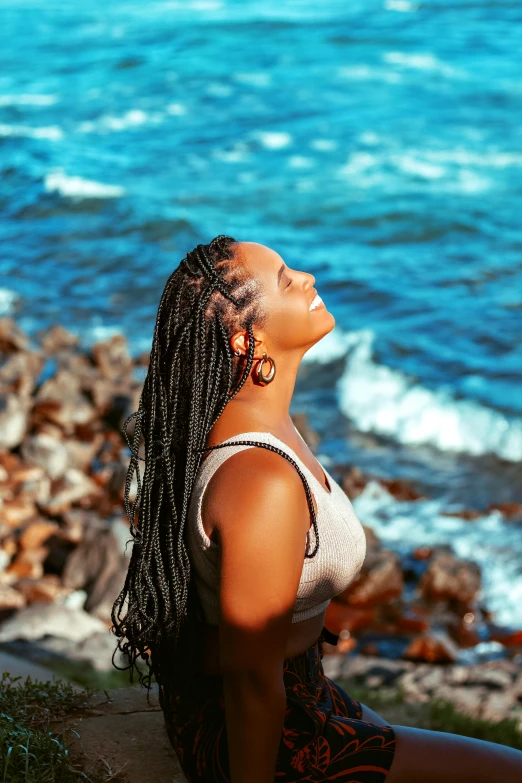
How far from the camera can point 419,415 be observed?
11.9 m

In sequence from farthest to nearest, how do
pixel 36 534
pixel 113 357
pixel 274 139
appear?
pixel 274 139 < pixel 113 357 < pixel 36 534

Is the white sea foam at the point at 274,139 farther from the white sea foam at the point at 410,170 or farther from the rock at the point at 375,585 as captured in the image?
the rock at the point at 375,585

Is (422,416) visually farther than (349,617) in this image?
Yes

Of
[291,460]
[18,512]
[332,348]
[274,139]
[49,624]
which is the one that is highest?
[291,460]

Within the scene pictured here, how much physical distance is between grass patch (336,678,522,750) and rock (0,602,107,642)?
1.85 m

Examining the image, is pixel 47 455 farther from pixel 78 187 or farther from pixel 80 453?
pixel 78 187

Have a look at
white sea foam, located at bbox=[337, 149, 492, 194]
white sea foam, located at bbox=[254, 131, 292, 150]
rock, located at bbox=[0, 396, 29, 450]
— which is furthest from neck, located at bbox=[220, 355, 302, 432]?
white sea foam, located at bbox=[254, 131, 292, 150]

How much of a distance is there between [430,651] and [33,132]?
2092 centimetres

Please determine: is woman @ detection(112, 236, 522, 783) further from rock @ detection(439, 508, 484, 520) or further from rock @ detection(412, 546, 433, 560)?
rock @ detection(439, 508, 484, 520)

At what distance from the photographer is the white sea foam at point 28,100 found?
28109 millimetres

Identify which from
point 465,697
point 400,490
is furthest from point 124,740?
point 400,490

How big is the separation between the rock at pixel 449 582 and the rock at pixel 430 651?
72 cm

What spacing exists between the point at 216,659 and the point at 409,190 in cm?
1804

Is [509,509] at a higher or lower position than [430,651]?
lower
